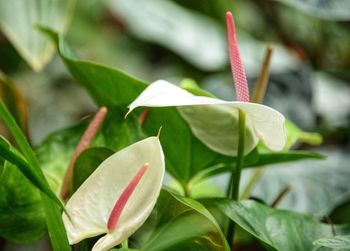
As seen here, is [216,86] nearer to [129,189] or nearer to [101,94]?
[101,94]

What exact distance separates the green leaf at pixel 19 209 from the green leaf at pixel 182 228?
0.10 meters

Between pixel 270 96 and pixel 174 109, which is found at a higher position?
pixel 174 109

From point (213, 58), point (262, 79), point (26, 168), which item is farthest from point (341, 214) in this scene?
point (213, 58)

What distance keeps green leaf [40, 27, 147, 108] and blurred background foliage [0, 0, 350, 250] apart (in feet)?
0.37

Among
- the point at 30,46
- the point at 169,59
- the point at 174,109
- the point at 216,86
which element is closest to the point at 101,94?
the point at 174,109

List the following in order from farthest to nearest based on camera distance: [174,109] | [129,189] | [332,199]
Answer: [332,199], [174,109], [129,189]

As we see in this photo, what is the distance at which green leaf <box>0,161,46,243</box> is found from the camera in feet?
1.49

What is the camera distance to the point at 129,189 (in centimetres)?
39

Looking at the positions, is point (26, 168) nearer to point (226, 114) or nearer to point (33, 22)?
point (226, 114)

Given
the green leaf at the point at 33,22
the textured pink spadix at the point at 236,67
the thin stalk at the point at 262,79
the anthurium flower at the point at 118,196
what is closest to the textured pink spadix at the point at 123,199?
the anthurium flower at the point at 118,196

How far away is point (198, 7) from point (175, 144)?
3.82ft

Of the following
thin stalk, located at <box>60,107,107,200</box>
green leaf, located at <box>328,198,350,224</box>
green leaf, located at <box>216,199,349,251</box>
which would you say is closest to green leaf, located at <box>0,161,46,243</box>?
thin stalk, located at <box>60,107,107,200</box>

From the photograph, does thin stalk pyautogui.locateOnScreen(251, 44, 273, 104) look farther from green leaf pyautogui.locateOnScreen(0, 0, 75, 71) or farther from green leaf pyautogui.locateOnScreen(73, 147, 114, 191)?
green leaf pyautogui.locateOnScreen(0, 0, 75, 71)

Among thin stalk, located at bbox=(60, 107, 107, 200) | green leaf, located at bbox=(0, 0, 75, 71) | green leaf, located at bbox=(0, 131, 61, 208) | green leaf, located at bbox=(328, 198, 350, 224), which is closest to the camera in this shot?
green leaf, located at bbox=(0, 131, 61, 208)
